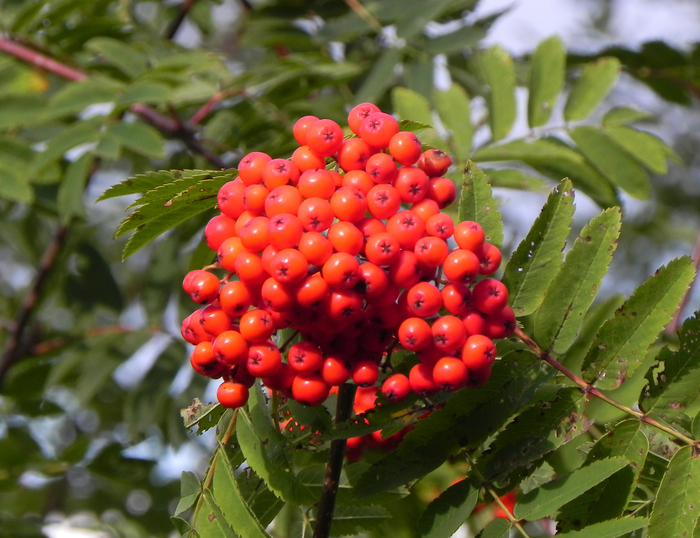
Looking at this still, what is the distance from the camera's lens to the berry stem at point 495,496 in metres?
1.31

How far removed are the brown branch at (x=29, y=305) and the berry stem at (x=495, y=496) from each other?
2457mm

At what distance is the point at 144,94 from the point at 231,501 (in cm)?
160

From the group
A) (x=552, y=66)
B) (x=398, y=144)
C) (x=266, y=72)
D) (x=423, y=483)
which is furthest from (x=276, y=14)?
(x=398, y=144)

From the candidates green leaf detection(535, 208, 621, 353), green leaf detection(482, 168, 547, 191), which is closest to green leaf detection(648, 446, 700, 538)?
green leaf detection(535, 208, 621, 353)

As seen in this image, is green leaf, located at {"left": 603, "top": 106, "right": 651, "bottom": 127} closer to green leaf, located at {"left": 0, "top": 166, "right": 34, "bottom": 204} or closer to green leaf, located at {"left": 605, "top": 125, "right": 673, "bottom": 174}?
green leaf, located at {"left": 605, "top": 125, "right": 673, "bottom": 174}

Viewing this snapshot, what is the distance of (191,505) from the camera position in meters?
1.36

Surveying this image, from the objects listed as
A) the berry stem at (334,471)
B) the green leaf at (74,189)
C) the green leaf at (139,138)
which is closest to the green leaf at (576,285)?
the berry stem at (334,471)

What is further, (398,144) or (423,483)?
(423,483)

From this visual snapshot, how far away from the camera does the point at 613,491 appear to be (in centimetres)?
129

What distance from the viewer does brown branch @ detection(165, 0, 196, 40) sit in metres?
3.74

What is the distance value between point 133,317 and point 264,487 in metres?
2.69

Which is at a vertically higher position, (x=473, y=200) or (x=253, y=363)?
(x=473, y=200)

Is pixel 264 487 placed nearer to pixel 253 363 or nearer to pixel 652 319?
pixel 253 363

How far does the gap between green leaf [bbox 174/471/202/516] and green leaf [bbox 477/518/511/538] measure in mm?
517
